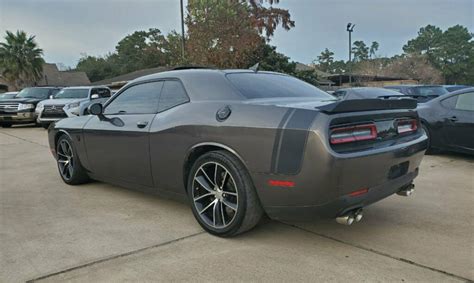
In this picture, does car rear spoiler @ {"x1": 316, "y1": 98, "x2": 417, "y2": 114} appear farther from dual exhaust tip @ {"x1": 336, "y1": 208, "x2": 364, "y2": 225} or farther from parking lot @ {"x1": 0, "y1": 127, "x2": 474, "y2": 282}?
parking lot @ {"x1": 0, "y1": 127, "x2": 474, "y2": 282}

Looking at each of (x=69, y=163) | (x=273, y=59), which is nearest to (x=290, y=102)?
(x=69, y=163)

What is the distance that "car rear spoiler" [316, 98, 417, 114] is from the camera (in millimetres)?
2887

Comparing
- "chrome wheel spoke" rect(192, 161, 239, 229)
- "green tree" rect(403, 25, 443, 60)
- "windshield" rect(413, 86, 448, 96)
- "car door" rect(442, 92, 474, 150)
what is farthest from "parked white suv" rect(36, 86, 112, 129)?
"green tree" rect(403, 25, 443, 60)

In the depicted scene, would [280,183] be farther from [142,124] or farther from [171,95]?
[142,124]

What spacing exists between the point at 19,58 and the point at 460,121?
43.0 meters

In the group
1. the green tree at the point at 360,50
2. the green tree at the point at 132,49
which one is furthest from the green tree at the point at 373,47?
the green tree at the point at 132,49

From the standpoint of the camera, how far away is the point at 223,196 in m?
3.44

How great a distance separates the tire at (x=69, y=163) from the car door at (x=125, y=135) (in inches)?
16.3

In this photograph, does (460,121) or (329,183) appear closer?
(329,183)

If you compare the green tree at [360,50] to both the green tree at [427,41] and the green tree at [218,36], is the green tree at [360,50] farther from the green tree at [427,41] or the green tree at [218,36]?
the green tree at [218,36]

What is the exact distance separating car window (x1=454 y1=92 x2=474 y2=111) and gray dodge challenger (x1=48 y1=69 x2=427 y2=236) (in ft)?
12.8

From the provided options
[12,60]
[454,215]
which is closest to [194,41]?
[454,215]

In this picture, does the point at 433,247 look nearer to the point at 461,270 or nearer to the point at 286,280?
the point at 461,270

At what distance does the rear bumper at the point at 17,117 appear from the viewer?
1498cm
